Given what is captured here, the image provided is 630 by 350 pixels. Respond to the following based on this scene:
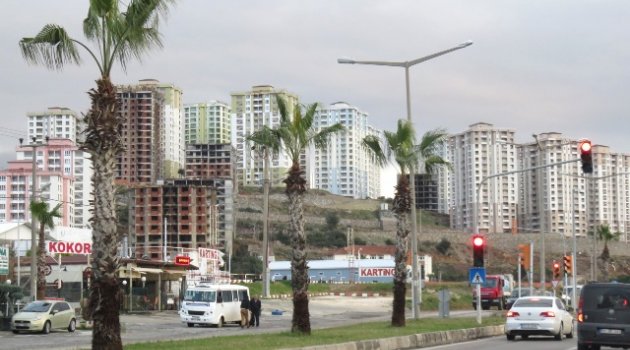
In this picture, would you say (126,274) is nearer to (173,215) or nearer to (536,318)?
(536,318)

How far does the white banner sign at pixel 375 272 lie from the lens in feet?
416

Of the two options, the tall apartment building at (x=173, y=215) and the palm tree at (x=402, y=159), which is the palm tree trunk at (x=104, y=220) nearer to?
the palm tree at (x=402, y=159)

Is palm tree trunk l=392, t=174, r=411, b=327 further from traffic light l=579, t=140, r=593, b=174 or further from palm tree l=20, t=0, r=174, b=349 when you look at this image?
palm tree l=20, t=0, r=174, b=349

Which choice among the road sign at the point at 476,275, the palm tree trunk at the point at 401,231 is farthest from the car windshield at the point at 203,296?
the road sign at the point at 476,275

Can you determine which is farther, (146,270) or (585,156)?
(146,270)

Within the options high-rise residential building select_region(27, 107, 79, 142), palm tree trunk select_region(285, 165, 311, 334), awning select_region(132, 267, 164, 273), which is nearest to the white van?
awning select_region(132, 267, 164, 273)

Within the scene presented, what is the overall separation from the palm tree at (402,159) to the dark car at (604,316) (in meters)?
13.6

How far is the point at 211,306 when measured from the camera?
159ft

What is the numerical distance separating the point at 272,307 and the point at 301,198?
135 ft

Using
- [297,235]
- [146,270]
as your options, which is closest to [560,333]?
[297,235]

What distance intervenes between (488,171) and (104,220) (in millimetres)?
163468

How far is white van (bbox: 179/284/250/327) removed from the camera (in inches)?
1897

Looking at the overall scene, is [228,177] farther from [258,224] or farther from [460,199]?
[460,199]

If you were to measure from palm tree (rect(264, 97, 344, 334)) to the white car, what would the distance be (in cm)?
716
